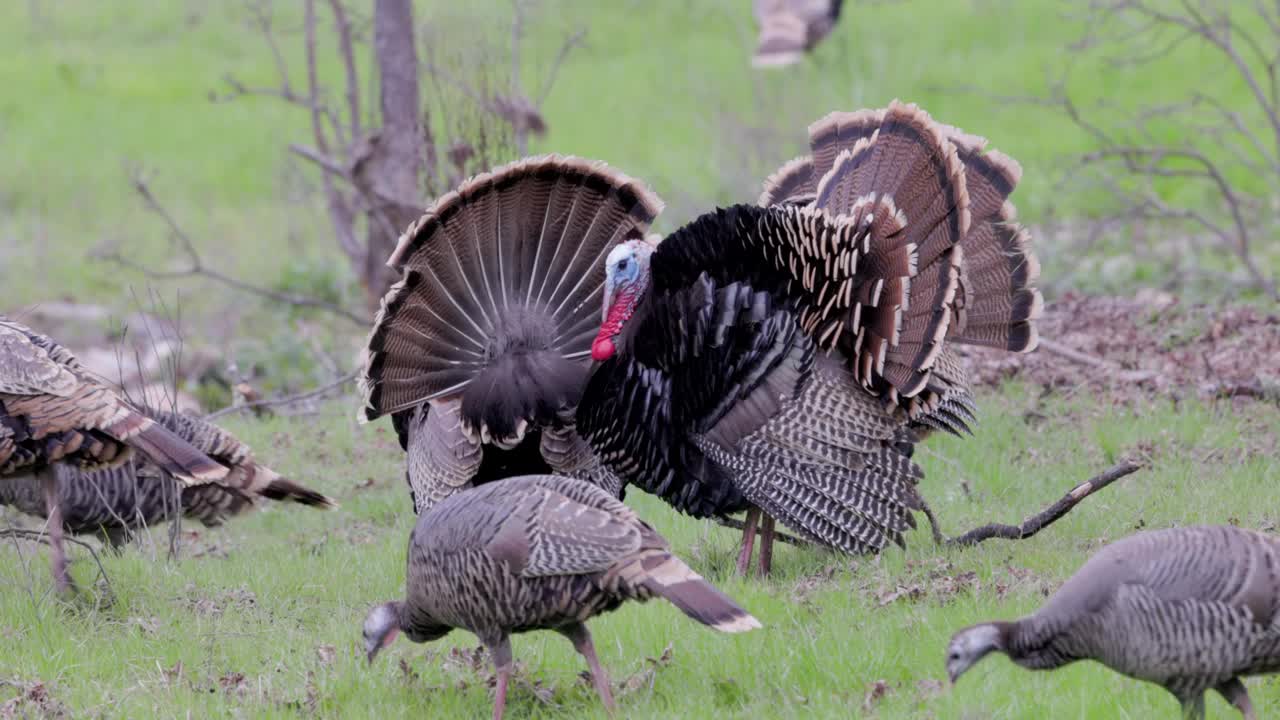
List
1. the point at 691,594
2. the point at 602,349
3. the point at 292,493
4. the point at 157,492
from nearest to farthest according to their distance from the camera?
1. the point at 691,594
2. the point at 602,349
3. the point at 292,493
4. the point at 157,492

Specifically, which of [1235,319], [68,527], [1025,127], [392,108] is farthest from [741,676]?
[1025,127]

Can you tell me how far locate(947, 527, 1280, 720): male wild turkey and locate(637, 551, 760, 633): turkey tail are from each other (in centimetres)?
52

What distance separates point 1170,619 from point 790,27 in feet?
50.8

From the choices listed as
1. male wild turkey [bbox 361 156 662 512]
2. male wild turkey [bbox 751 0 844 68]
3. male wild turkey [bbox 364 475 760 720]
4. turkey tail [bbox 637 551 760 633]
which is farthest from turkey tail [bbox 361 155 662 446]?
male wild turkey [bbox 751 0 844 68]

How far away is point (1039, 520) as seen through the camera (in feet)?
17.0

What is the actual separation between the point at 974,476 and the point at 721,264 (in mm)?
1646

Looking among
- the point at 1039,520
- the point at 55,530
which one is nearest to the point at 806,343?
the point at 1039,520

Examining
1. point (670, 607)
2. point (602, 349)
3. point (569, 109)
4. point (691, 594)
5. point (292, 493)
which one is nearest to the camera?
point (691, 594)

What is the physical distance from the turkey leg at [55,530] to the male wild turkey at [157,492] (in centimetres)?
50

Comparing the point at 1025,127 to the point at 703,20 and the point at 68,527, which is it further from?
the point at 68,527

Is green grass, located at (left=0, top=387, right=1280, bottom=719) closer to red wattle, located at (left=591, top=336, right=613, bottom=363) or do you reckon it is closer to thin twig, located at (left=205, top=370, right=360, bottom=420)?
thin twig, located at (left=205, top=370, right=360, bottom=420)

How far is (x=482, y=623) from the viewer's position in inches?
164

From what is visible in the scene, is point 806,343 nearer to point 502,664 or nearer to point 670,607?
point 670,607

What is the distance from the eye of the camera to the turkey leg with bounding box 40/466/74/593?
5.43 m
